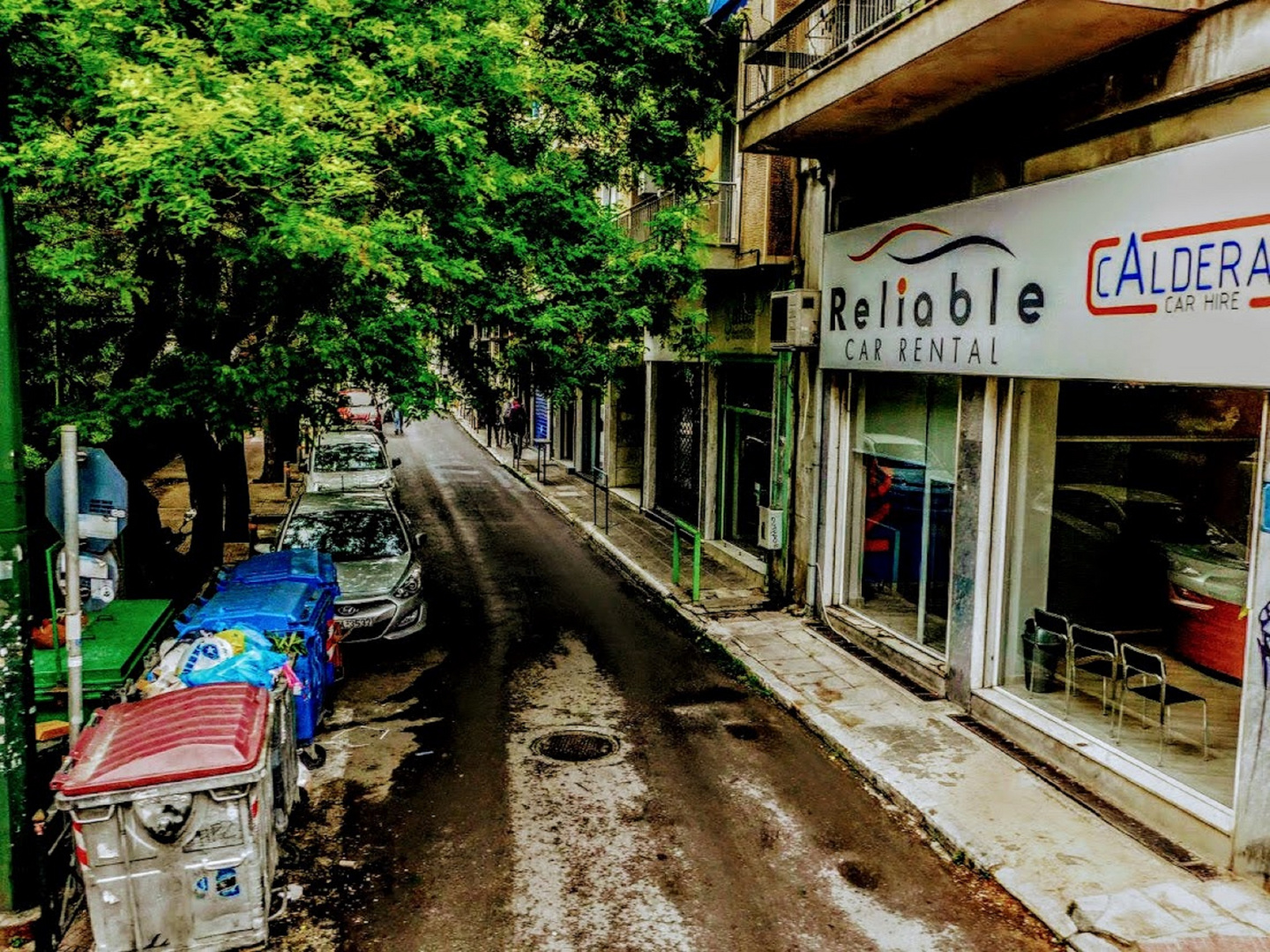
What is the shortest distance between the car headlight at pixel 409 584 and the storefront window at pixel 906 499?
18.0 ft

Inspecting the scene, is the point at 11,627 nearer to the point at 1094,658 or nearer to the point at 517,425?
the point at 1094,658

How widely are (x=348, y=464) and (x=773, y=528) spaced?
1064cm

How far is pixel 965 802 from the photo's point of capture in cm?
732

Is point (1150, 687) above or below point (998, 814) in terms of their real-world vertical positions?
above

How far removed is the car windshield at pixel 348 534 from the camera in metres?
12.1

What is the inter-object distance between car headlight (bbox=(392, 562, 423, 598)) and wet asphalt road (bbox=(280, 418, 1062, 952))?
0.70 m

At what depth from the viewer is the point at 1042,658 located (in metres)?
8.72

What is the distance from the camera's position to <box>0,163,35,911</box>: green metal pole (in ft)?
18.6

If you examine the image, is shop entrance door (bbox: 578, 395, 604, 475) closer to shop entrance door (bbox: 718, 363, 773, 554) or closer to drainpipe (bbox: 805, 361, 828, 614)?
shop entrance door (bbox: 718, 363, 773, 554)

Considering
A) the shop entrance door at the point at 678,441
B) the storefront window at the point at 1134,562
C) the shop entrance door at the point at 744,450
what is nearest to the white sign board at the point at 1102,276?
the storefront window at the point at 1134,562

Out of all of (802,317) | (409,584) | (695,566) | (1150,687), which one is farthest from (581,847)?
(802,317)

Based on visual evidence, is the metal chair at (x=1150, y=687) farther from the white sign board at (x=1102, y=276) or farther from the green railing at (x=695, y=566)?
the green railing at (x=695, y=566)

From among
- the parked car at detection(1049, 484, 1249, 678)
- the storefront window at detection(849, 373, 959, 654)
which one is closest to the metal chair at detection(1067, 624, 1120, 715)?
the parked car at detection(1049, 484, 1249, 678)

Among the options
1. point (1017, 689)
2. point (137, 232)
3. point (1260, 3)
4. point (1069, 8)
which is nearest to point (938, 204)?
point (1069, 8)
